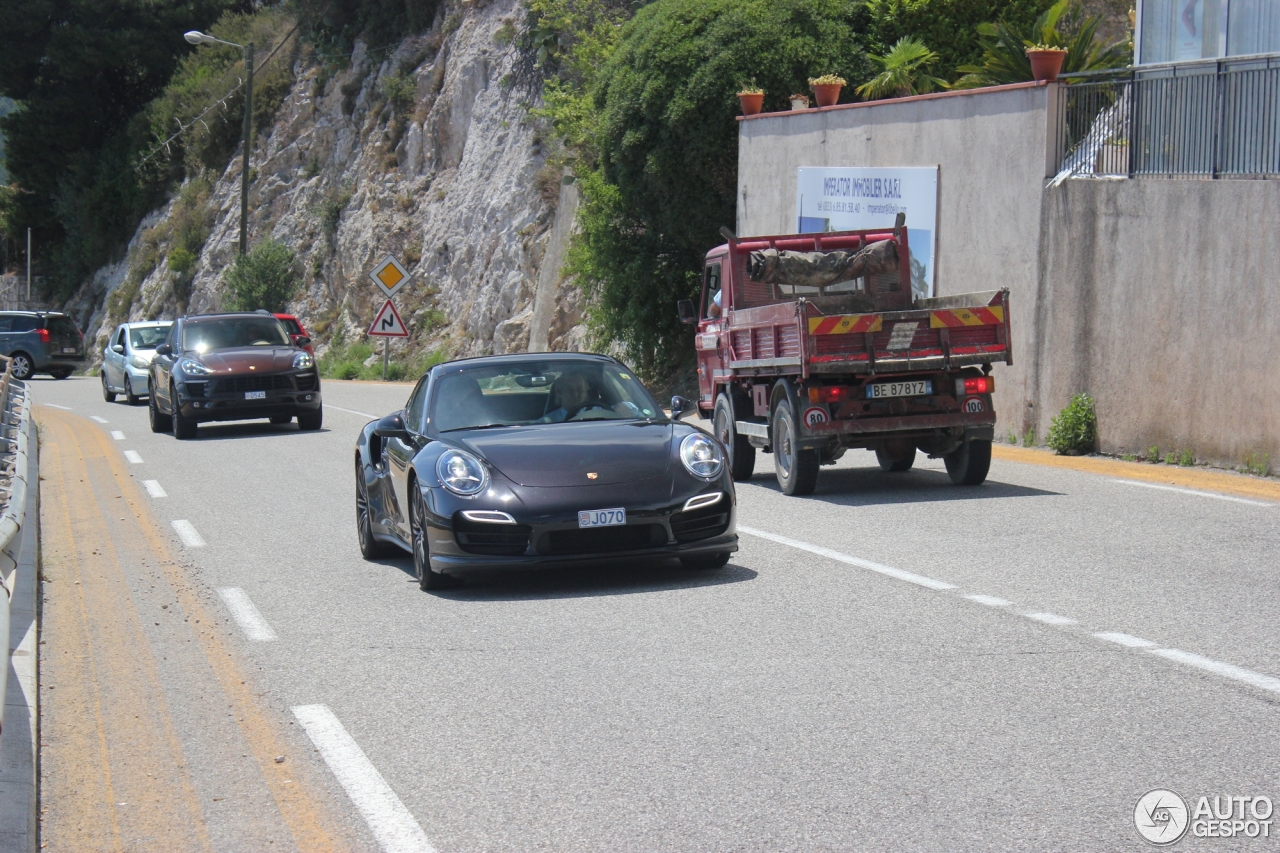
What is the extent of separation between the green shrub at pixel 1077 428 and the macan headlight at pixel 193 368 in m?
11.8

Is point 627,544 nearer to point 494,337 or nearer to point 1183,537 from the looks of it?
point 1183,537

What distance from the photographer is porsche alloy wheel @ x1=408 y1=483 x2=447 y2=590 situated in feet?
27.9

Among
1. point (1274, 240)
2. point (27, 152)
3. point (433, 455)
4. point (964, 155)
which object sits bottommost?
point (433, 455)

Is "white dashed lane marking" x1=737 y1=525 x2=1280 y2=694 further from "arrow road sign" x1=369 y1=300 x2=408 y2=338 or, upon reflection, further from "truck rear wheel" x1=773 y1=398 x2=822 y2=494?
"arrow road sign" x1=369 y1=300 x2=408 y2=338

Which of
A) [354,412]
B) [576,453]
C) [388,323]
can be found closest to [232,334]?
[354,412]

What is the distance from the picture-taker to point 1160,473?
1441cm

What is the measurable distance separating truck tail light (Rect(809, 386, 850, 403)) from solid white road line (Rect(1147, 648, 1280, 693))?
6.26m

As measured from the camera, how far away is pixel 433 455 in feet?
28.4

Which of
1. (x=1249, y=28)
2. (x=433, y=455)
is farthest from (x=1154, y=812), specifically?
(x=1249, y=28)

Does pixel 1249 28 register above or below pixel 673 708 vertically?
above

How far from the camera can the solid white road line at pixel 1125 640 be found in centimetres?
662

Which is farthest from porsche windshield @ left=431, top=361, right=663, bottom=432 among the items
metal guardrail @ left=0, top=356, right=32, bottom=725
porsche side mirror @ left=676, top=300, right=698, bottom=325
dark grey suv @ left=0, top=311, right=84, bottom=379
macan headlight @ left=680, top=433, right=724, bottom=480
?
dark grey suv @ left=0, top=311, right=84, bottom=379

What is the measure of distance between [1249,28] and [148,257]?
52.1m

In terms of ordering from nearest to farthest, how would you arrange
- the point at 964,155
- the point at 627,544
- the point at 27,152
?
the point at 627,544, the point at 964,155, the point at 27,152
